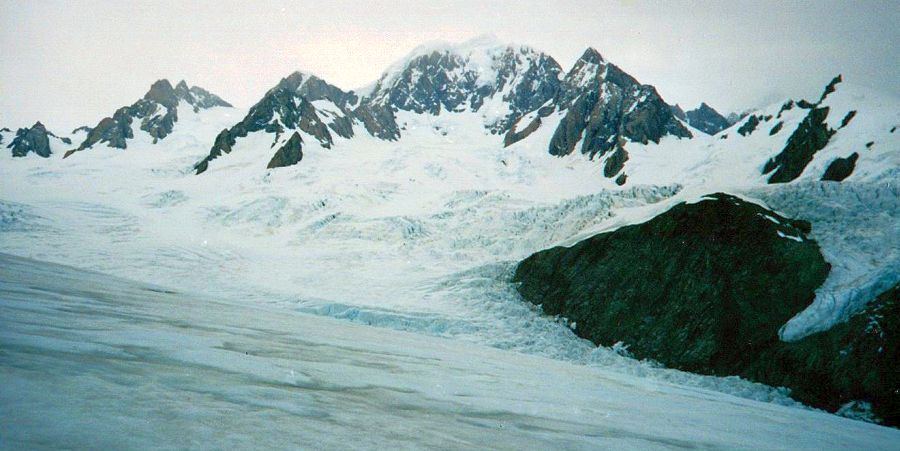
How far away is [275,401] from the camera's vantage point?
3.31 meters

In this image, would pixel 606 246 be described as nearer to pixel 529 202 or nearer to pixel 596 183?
pixel 529 202

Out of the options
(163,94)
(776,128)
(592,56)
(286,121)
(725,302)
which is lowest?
(725,302)

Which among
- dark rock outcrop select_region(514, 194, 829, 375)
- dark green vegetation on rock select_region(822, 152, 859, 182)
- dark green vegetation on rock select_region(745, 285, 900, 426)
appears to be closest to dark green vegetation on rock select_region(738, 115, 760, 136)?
dark green vegetation on rock select_region(822, 152, 859, 182)

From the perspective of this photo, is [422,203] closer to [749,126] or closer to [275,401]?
[275,401]

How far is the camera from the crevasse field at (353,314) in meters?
3.01

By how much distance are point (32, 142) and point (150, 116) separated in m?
21.2

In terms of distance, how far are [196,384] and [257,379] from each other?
0.62 metres

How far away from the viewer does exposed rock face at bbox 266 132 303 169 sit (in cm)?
6569

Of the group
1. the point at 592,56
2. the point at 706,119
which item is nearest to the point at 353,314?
the point at 592,56

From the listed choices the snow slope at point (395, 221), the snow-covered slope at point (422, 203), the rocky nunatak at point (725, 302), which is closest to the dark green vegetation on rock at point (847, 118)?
the snow-covered slope at point (422, 203)

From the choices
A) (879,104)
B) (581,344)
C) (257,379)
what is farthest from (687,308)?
(879,104)

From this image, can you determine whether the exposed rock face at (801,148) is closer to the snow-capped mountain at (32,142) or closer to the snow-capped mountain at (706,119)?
the snow-capped mountain at (706,119)

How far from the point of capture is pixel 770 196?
19.9 m

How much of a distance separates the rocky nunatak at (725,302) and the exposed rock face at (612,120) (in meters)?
60.5
